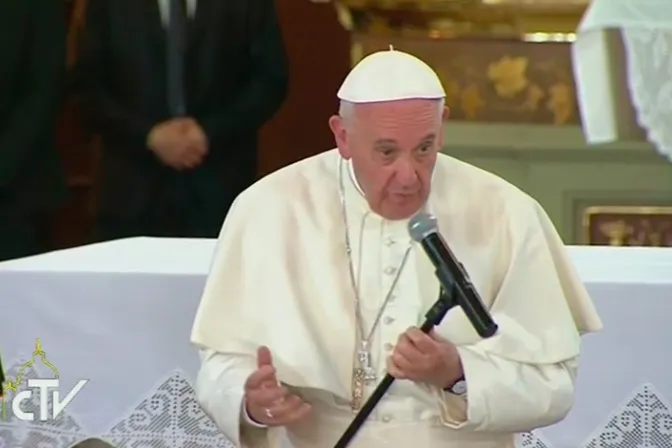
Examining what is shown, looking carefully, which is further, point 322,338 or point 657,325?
point 657,325

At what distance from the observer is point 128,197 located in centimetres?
456

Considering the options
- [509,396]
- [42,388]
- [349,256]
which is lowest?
[42,388]

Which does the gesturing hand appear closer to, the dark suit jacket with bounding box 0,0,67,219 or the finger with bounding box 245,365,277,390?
the finger with bounding box 245,365,277,390

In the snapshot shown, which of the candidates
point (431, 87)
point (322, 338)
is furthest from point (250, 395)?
point (431, 87)

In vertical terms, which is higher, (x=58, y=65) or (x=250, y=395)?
(x=58, y=65)

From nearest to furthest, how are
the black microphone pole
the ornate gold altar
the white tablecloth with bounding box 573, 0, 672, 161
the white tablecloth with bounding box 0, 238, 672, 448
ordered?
the black microphone pole < the white tablecloth with bounding box 0, 238, 672, 448 < the white tablecloth with bounding box 573, 0, 672, 161 < the ornate gold altar

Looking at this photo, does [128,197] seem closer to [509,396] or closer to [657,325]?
[657,325]

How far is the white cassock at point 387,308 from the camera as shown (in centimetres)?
206

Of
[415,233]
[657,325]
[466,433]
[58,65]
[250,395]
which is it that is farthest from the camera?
[58,65]

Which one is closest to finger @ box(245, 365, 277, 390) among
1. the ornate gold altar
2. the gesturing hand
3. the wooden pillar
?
the gesturing hand

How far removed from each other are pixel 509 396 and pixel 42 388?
123cm

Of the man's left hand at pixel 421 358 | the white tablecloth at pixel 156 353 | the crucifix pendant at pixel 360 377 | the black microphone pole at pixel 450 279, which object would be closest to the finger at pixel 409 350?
the man's left hand at pixel 421 358

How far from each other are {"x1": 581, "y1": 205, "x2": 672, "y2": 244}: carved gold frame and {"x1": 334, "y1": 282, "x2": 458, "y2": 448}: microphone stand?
3024 mm

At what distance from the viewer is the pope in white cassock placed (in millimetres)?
2018
